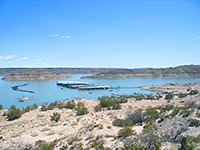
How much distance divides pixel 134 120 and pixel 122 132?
155 inches

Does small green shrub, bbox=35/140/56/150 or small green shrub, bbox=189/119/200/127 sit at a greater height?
small green shrub, bbox=189/119/200/127

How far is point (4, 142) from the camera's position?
36.7 ft

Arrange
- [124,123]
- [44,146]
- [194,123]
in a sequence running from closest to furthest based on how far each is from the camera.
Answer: [44,146] → [194,123] → [124,123]

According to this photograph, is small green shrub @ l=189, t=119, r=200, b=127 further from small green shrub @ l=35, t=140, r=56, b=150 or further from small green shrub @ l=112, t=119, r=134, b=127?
small green shrub @ l=35, t=140, r=56, b=150

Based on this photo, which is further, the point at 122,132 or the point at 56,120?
the point at 56,120

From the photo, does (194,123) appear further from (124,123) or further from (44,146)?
(44,146)

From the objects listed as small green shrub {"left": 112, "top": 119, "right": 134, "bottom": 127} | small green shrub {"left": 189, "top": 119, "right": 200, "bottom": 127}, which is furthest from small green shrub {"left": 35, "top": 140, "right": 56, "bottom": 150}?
small green shrub {"left": 189, "top": 119, "right": 200, "bottom": 127}

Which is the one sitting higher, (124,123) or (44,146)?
(124,123)

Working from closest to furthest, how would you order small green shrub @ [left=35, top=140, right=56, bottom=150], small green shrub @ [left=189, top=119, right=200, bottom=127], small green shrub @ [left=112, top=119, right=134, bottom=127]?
small green shrub @ [left=35, top=140, right=56, bottom=150] < small green shrub @ [left=189, top=119, right=200, bottom=127] < small green shrub @ [left=112, top=119, right=134, bottom=127]

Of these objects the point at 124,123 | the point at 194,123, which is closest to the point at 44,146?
the point at 124,123

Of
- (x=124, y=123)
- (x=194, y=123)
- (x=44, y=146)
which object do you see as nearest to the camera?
(x=44, y=146)

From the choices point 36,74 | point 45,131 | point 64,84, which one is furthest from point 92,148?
point 36,74

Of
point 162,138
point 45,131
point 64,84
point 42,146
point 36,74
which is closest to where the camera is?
point 162,138

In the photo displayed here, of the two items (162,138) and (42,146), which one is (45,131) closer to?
(42,146)
